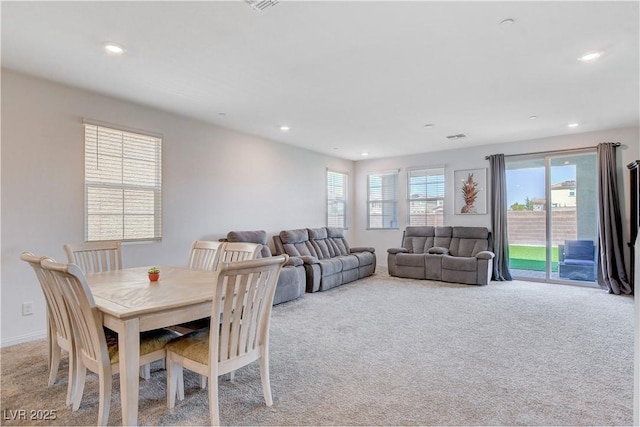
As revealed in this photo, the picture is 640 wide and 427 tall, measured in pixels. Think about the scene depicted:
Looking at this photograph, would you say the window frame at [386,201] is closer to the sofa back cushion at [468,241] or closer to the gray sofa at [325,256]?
the gray sofa at [325,256]

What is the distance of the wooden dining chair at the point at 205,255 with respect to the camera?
3025 mm

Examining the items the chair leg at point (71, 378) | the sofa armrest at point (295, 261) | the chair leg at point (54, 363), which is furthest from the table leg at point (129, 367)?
the sofa armrest at point (295, 261)

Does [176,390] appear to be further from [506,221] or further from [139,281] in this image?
[506,221]

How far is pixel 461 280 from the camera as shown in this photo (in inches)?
231

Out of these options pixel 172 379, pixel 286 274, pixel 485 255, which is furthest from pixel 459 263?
pixel 172 379

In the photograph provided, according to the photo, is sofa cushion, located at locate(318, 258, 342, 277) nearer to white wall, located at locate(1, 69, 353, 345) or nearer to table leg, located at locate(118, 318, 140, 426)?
white wall, located at locate(1, 69, 353, 345)

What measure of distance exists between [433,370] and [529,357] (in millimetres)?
911

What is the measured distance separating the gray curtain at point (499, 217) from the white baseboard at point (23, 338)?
21.5 feet

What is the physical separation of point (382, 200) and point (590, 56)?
5163 millimetres

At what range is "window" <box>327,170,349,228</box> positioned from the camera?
24.6 feet

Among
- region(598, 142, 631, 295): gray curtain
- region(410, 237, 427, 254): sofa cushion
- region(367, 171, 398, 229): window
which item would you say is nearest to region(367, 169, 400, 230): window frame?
region(367, 171, 398, 229): window

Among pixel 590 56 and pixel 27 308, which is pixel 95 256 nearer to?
pixel 27 308

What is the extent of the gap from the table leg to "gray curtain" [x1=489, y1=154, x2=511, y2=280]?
606 cm

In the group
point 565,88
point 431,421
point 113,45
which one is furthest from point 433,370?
point 113,45
